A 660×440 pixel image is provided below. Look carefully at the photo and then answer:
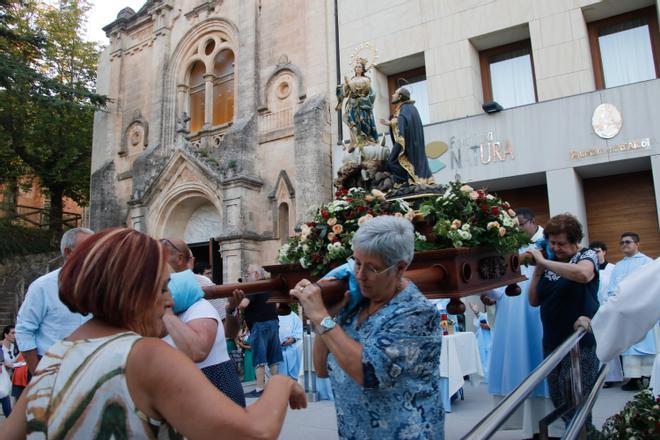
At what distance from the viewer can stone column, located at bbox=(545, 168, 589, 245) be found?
11125 millimetres

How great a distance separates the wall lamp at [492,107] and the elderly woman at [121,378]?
38.5ft

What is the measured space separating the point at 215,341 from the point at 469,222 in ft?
5.62

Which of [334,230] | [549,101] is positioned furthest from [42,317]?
[549,101]

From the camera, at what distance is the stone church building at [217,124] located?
15789 millimetres

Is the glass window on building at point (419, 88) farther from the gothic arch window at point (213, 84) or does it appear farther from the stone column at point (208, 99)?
the stone column at point (208, 99)

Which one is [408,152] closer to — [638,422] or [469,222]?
[469,222]

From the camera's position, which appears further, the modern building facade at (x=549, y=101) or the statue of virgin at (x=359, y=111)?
the modern building facade at (x=549, y=101)

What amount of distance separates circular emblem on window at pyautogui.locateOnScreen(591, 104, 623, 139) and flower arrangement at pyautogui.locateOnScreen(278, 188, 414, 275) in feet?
30.7

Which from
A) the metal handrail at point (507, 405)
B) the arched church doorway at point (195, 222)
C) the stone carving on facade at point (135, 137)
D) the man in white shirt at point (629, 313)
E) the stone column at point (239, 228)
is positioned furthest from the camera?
the stone carving on facade at point (135, 137)

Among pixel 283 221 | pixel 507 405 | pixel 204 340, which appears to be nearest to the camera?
pixel 507 405

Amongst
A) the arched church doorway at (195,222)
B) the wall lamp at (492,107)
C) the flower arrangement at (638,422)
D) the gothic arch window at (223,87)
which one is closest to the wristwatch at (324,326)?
the flower arrangement at (638,422)

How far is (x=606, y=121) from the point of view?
10.9 metres

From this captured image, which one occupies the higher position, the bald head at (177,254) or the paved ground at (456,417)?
the bald head at (177,254)

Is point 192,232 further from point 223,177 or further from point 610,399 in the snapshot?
point 610,399
